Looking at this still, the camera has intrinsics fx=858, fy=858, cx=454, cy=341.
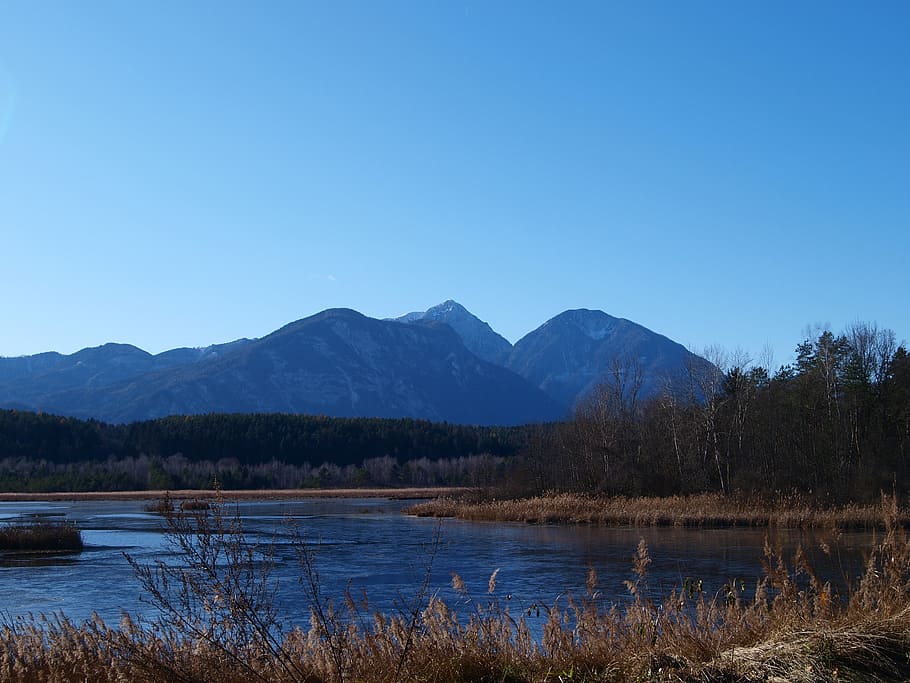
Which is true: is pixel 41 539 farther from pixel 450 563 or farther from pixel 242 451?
pixel 242 451

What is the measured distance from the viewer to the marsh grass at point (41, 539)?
3588cm

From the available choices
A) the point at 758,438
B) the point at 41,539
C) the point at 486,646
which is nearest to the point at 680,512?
the point at 758,438

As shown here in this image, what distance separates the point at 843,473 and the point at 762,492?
512 centimetres

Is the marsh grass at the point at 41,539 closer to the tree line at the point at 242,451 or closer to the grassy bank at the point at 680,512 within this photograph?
the grassy bank at the point at 680,512

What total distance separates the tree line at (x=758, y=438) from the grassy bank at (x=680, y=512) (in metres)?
2.54

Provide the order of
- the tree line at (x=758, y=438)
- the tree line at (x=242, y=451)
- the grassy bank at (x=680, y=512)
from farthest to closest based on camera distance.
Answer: the tree line at (x=242, y=451) → the tree line at (x=758, y=438) → the grassy bank at (x=680, y=512)

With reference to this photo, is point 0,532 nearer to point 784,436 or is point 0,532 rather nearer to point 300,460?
point 784,436

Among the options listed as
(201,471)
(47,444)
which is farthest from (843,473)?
(47,444)

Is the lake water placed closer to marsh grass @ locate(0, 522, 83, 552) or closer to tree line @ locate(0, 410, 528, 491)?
marsh grass @ locate(0, 522, 83, 552)

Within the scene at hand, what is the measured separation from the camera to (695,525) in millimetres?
43188

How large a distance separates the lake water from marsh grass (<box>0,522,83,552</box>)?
111 centimetres

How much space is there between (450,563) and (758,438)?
34629mm

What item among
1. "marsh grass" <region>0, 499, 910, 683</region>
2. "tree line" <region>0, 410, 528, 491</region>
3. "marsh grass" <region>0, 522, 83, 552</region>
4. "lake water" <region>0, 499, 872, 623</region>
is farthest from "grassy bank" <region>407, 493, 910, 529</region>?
"tree line" <region>0, 410, 528, 491</region>

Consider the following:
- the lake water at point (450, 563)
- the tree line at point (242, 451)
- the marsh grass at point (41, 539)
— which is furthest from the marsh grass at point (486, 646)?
the tree line at point (242, 451)
